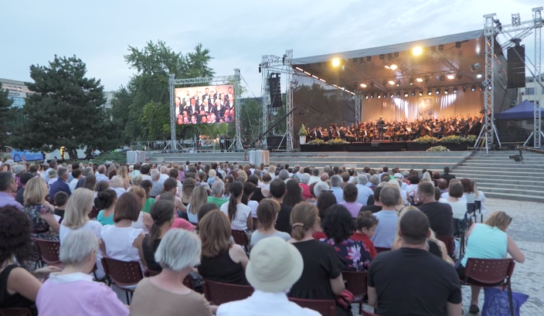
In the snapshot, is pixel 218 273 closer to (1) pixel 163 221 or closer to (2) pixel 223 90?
(1) pixel 163 221

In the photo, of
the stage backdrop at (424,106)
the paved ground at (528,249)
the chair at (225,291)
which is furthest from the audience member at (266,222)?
the stage backdrop at (424,106)

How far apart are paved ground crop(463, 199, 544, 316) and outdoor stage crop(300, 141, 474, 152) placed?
6066 millimetres

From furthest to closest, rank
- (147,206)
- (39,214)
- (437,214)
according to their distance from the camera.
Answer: (147,206)
(437,214)
(39,214)

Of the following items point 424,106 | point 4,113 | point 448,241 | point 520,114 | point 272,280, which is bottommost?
point 448,241

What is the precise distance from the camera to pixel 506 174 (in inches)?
549

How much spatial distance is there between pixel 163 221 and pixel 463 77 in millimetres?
23152

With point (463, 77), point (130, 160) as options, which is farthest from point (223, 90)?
point (463, 77)

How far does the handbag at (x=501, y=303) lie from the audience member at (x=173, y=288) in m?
2.91

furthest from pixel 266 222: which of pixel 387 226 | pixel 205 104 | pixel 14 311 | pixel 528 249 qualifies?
pixel 205 104

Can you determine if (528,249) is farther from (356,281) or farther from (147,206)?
(147,206)

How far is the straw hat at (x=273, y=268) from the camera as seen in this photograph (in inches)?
66.7

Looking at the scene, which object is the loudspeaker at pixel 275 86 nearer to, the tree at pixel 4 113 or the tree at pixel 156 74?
the tree at pixel 156 74

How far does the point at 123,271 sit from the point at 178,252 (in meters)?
1.75

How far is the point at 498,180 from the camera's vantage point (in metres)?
13.7
